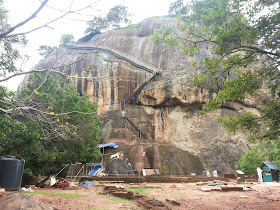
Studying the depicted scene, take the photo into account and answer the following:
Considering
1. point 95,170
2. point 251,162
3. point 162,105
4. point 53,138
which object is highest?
point 162,105

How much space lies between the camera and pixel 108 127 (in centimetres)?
2598

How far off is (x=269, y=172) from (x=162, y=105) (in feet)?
42.1

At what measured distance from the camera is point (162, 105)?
90.6 ft

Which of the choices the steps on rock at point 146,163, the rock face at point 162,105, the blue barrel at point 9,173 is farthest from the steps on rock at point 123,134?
the blue barrel at point 9,173

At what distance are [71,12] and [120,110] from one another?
23677 mm

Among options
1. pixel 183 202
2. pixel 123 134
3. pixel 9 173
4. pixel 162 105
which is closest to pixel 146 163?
pixel 123 134

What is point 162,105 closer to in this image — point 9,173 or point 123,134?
point 123,134

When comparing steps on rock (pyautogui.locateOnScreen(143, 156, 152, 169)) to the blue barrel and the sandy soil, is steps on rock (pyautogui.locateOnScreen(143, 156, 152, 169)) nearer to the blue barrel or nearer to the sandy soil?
the sandy soil

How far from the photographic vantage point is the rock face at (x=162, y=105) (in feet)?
83.7

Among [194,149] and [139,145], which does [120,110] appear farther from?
[194,149]

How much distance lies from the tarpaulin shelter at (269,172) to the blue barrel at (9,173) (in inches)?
848

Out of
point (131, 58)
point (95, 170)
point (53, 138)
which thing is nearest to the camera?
point (53, 138)

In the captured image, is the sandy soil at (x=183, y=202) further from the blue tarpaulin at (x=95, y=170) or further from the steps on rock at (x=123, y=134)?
the steps on rock at (x=123, y=134)

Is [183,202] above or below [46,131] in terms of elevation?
below
